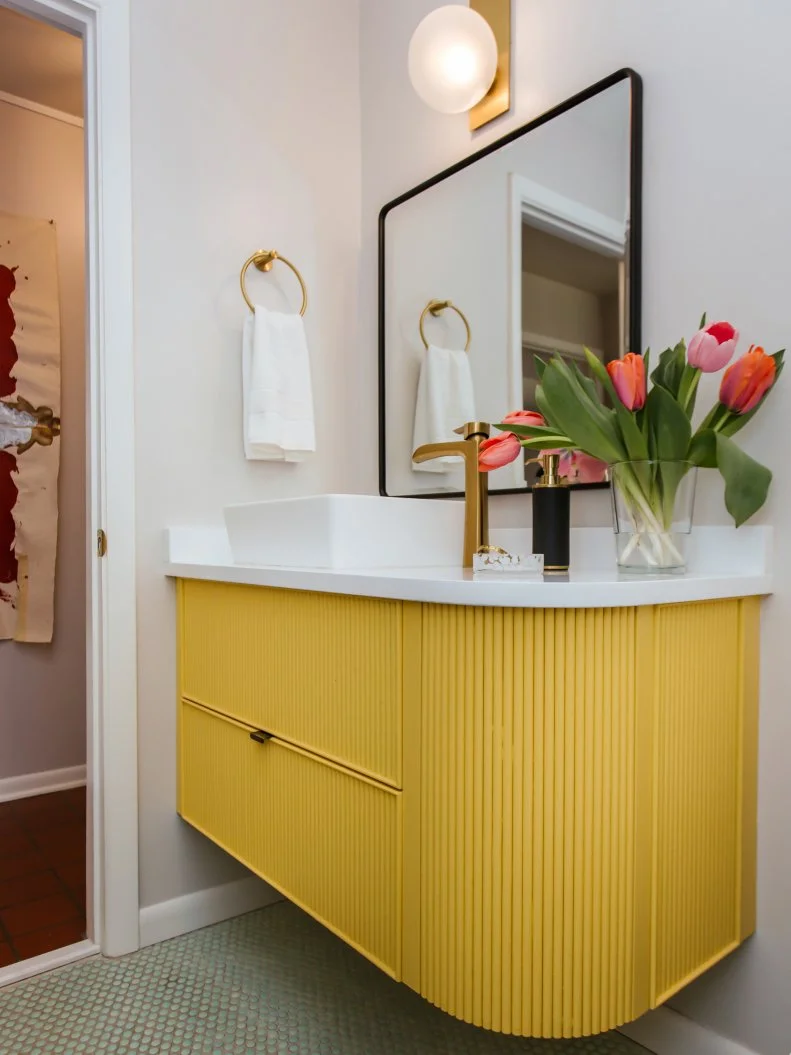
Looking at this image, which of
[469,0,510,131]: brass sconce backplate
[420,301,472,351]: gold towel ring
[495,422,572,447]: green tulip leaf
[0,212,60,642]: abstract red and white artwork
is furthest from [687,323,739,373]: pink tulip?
[0,212,60,642]: abstract red and white artwork

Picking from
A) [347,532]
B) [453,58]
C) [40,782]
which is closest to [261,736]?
[347,532]

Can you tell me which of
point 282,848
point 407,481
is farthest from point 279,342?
point 282,848

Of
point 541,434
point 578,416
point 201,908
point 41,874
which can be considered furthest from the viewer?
point 41,874

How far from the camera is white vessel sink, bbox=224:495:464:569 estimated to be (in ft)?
3.98

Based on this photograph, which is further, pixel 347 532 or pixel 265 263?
pixel 265 263

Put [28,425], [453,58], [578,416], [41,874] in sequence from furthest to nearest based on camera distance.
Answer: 1. [28,425]
2. [41,874]
3. [453,58]
4. [578,416]

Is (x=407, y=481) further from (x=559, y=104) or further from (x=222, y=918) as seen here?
(x=222, y=918)

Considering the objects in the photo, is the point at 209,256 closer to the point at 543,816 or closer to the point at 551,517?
the point at 551,517

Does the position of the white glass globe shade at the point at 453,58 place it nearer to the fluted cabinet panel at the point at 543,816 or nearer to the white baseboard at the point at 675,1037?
the fluted cabinet panel at the point at 543,816

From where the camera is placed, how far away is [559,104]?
4.54 ft

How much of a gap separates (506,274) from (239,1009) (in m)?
1.51

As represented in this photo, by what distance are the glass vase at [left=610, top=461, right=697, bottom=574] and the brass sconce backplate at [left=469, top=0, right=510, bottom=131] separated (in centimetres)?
89

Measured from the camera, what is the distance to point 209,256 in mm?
1657

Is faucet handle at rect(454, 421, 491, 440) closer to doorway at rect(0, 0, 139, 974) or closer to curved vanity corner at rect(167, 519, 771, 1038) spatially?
curved vanity corner at rect(167, 519, 771, 1038)
